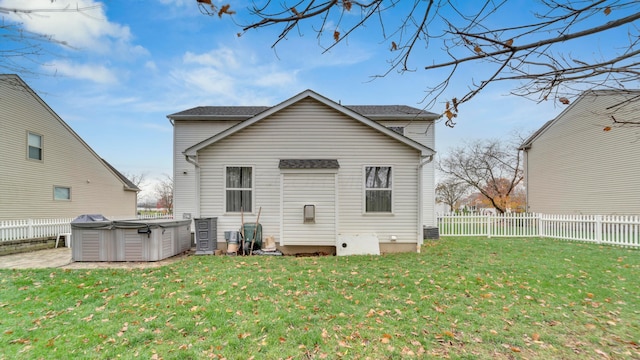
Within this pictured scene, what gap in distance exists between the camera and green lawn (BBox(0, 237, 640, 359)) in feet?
10.7

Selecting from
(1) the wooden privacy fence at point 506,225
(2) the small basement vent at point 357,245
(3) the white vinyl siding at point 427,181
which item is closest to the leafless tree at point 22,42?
(2) the small basement vent at point 357,245

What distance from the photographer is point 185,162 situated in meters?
12.8

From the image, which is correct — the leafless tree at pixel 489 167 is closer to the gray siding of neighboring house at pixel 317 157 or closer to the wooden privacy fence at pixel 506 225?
the wooden privacy fence at pixel 506 225

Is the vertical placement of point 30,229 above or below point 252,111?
below

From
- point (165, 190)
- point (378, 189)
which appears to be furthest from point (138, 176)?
point (378, 189)

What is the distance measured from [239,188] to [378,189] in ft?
15.2

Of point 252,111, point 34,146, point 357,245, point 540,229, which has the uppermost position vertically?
point 252,111

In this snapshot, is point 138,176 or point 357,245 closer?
point 357,245

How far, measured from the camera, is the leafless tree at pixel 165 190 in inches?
1349

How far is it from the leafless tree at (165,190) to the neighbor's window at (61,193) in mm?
18586

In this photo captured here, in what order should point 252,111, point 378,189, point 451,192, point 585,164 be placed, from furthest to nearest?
point 451,192
point 585,164
point 252,111
point 378,189

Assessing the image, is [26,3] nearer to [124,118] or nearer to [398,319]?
[398,319]

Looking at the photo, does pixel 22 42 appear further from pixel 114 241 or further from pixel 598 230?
pixel 598 230

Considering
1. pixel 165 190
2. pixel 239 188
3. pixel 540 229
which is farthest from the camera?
pixel 165 190
